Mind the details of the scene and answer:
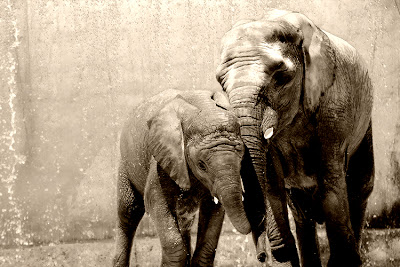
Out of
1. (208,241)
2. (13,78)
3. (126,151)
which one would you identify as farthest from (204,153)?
(13,78)

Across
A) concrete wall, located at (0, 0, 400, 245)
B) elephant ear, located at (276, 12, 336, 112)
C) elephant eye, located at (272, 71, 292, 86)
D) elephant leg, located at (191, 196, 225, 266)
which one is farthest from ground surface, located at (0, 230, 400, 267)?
elephant eye, located at (272, 71, 292, 86)

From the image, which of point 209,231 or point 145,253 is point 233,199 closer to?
point 209,231

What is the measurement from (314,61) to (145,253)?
8.56ft

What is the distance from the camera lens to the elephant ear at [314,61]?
15.1 feet

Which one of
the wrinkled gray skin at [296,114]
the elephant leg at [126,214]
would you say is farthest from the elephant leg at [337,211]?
the elephant leg at [126,214]

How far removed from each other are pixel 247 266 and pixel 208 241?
2343mm

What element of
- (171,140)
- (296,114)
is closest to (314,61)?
(296,114)

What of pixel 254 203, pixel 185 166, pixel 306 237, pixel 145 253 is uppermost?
pixel 185 166

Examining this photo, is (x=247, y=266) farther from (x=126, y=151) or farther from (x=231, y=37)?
(x=231, y=37)

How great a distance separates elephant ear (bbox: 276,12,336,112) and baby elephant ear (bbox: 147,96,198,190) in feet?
2.38

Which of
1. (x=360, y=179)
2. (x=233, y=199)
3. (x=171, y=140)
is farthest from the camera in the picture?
(x=360, y=179)

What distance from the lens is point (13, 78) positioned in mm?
6922

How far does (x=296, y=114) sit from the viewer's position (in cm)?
461

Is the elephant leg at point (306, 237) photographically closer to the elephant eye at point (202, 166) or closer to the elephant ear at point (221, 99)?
the elephant ear at point (221, 99)
